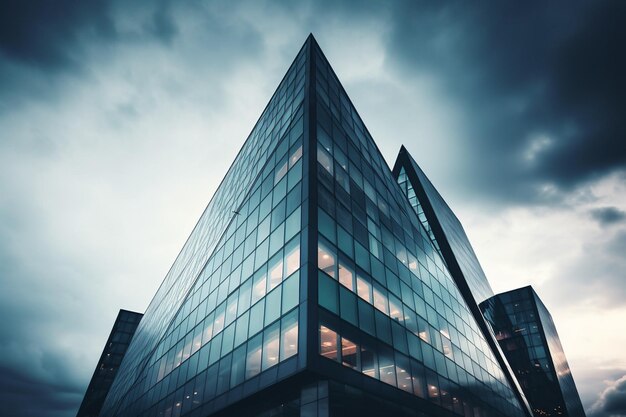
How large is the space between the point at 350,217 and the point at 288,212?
372cm

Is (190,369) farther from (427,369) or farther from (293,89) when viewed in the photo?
(293,89)

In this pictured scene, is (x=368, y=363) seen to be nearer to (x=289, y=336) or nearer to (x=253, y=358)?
(x=289, y=336)

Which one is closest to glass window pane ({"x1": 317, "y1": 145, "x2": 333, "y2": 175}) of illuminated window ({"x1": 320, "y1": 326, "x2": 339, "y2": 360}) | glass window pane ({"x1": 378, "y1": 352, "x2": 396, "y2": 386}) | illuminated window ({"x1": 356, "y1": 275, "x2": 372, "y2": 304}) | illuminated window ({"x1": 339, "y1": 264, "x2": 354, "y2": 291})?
illuminated window ({"x1": 339, "y1": 264, "x2": 354, "y2": 291})

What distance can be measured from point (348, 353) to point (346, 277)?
351 centimetres

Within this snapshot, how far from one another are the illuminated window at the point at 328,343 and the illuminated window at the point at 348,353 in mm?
494

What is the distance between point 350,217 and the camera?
19.7 meters

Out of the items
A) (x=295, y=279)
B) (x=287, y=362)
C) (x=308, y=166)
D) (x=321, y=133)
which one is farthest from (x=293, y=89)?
(x=287, y=362)

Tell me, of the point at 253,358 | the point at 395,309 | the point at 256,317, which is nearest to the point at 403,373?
the point at 395,309

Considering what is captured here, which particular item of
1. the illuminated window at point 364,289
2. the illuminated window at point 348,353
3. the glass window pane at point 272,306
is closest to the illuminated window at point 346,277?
the illuminated window at point 364,289

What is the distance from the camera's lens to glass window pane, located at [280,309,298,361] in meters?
13.6

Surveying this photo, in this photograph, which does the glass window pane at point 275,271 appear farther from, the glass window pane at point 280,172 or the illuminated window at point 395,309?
the illuminated window at point 395,309

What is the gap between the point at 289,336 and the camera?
46.1 ft

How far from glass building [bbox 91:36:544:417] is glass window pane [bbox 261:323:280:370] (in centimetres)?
8

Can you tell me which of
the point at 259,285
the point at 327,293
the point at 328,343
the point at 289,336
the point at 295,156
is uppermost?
the point at 295,156
